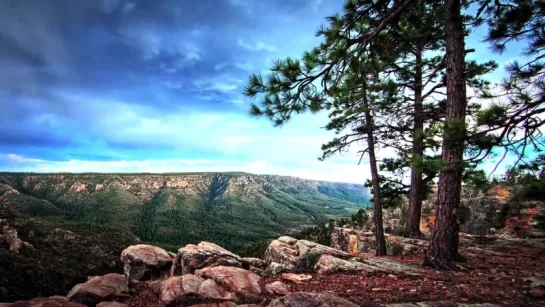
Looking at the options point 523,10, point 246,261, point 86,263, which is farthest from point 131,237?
point 523,10

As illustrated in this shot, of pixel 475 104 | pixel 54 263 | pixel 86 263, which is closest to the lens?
pixel 475 104

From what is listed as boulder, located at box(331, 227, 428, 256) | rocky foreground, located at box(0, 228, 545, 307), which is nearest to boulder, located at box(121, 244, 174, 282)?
rocky foreground, located at box(0, 228, 545, 307)

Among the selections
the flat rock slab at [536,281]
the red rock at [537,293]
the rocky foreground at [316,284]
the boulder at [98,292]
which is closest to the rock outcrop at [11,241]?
the boulder at [98,292]

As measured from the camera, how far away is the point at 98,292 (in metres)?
9.12

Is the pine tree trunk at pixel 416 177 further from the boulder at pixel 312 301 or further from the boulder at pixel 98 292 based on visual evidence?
the boulder at pixel 98 292

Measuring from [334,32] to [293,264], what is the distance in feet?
24.7

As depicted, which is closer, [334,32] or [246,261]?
[334,32]

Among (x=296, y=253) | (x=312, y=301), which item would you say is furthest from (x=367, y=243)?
(x=312, y=301)

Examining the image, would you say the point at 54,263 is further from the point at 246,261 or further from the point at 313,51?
the point at 313,51

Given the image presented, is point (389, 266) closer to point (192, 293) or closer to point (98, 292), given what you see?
point (192, 293)

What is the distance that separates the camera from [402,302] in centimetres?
539

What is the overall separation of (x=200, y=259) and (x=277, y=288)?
486cm

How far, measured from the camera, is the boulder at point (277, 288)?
7.04 metres

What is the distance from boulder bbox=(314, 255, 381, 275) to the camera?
341 inches
